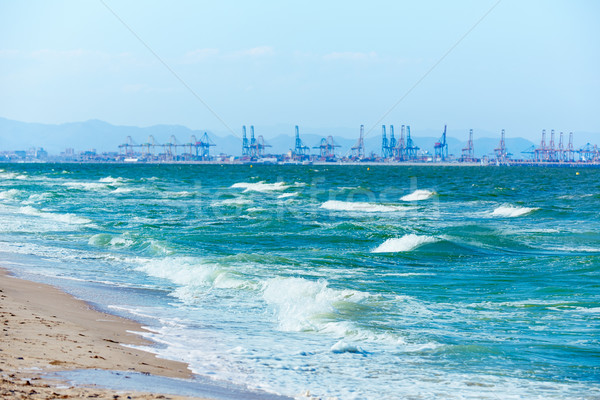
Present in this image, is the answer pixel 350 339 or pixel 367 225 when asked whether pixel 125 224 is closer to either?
pixel 367 225

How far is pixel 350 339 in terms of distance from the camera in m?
8.62

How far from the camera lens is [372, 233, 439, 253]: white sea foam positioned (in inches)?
731

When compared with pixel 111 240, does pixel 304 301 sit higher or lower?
higher

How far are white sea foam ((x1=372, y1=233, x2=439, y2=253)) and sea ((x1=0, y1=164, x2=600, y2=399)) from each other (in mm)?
92

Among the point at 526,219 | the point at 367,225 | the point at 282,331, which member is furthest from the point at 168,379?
the point at 526,219

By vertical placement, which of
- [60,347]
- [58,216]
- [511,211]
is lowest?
[511,211]

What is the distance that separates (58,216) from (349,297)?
65.8 feet

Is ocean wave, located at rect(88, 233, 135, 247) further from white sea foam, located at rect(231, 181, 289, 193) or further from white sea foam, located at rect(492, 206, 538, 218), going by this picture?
white sea foam, located at rect(231, 181, 289, 193)

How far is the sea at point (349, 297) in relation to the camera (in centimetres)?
705

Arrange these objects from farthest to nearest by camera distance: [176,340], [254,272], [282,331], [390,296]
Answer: [254,272], [390,296], [282,331], [176,340]

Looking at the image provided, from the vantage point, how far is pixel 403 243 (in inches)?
758

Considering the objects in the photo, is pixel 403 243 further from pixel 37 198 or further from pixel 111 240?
pixel 37 198

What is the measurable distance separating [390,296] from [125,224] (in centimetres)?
1603

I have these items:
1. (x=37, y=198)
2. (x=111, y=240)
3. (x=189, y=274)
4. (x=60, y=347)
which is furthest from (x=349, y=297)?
(x=37, y=198)
